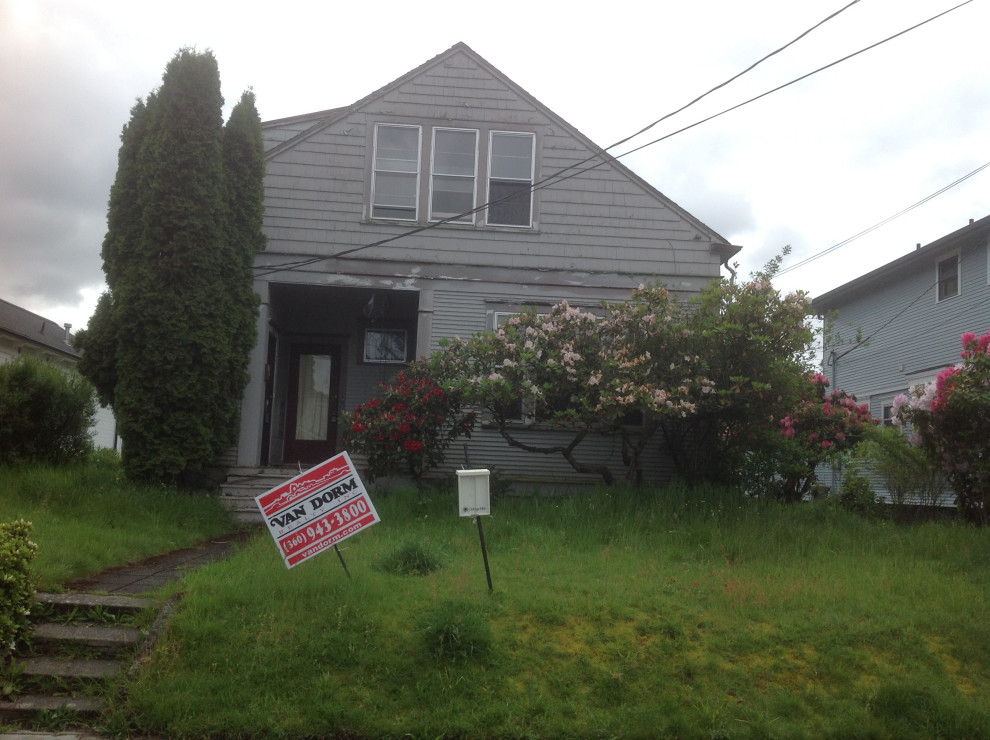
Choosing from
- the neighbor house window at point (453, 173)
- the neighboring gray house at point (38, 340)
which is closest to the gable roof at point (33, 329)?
the neighboring gray house at point (38, 340)

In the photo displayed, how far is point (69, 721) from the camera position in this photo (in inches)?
211

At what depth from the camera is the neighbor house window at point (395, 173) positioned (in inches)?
527

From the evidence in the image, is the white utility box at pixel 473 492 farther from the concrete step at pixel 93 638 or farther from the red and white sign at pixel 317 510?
the concrete step at pixel 93 638

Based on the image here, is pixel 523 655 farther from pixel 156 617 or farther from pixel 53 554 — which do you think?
pixel 53 554

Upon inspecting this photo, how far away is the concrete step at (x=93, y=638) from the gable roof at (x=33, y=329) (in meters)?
22.6

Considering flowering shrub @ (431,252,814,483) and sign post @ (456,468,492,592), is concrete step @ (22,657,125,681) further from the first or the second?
flowering shrub @ (431,252,814,483)

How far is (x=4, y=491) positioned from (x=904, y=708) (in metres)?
9.28

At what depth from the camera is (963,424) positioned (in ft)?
31.4

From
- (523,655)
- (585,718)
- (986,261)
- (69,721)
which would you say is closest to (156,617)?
(69,721)

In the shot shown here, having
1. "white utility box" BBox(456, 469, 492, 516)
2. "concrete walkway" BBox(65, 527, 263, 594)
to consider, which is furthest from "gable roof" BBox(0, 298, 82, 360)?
"white utility box" BBox(456, 469, 492, 516)

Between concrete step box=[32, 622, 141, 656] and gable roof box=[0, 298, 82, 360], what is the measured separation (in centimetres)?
2257

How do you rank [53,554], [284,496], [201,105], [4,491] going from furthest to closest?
[201,105] → [4,491] → [53,554] → [284,496]

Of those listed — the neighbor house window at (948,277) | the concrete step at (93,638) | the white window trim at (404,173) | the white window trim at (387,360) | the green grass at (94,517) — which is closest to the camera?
the concrete step at (93,638)

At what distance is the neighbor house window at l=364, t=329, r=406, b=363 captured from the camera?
49.7ft
